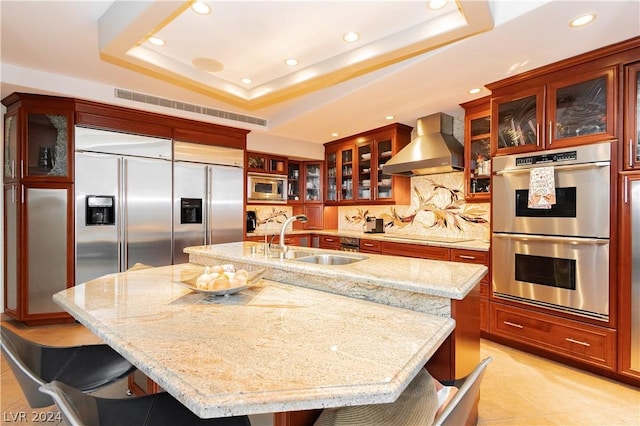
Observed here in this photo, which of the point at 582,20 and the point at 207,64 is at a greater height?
the point at 207,64

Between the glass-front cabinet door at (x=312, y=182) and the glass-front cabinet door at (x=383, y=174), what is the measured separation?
1.30 meters

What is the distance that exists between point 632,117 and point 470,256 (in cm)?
159

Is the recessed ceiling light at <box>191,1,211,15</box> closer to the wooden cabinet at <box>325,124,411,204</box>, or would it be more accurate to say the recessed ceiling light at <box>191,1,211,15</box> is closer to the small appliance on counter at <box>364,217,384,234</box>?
the wooden cabinet at <box>325,124,411,204</box>

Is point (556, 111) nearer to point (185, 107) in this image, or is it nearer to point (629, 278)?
point (629, 278)

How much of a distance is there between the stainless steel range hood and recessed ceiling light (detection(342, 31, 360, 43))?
5.52ft

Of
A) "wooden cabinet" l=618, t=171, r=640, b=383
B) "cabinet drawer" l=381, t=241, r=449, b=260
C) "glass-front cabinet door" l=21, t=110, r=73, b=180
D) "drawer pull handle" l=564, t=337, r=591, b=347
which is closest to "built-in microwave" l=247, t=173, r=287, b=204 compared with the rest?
"cabinet drawer" l=381, t=241, r=449, b=260

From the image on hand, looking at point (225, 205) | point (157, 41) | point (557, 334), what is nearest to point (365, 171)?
point (225, 205)

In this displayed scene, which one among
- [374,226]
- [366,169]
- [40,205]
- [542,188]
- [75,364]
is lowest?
[75,364]

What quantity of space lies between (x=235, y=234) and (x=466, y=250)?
2971 millimetres

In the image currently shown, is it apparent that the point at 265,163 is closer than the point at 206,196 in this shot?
No

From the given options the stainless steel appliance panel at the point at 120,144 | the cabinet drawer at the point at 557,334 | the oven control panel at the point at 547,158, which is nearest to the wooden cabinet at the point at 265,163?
the stainless steel appliance panel at the point at 120,144

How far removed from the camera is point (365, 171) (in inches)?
191

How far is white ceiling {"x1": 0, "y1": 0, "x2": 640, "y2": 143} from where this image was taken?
205 cm

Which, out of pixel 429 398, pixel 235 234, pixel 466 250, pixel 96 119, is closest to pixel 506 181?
pixel 466 250
